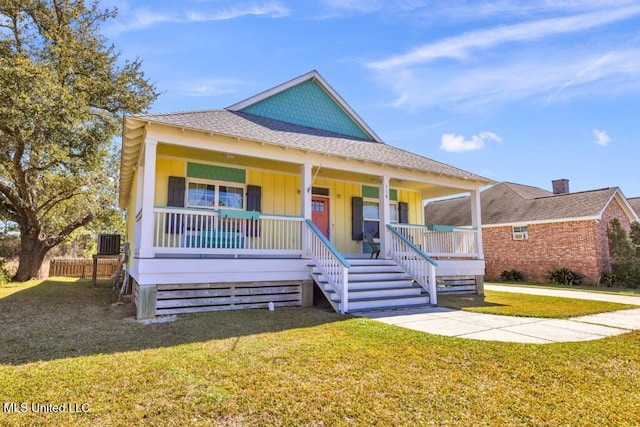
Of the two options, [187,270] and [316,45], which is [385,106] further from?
[187,270]

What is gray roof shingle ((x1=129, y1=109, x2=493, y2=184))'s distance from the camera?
773 cm

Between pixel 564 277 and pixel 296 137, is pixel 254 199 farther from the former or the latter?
pixel 564 277

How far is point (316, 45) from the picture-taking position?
11680 mm

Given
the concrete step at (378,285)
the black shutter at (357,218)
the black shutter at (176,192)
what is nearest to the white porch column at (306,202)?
the concrete step at (378,285)

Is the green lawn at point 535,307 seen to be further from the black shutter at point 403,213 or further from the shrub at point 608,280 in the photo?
the shrub at point 608,280

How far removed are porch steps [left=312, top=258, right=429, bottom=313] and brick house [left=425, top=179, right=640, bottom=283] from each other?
12380 mm

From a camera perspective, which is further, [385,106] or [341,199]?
[385,106]

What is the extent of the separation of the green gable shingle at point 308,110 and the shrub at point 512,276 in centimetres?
1153

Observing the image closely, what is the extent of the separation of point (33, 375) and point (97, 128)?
47.7 ft

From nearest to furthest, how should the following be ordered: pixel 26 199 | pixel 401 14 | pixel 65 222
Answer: pixel 401 14 → pixel 26 199 → pixel 65 222

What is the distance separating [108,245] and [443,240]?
11754mm

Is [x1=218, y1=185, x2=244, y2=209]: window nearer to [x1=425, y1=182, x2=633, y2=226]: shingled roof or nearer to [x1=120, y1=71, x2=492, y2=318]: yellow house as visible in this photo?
[x1=120, y1=71, x2=492, y2=318]: yellow house

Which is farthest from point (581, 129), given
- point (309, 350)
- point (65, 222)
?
point (65, 222)

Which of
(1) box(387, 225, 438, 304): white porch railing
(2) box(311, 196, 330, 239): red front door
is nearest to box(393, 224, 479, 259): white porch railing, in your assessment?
(1) box(387, 225, 438, 304): white porch railing
